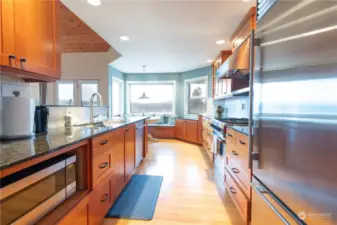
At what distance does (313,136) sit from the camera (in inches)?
Answer: 29.3

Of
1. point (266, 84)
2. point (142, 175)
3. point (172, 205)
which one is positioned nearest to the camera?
point (266, 84)

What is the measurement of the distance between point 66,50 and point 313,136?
5.94 metres

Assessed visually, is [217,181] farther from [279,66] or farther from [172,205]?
[279,66]

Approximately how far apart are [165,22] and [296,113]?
7.84ft

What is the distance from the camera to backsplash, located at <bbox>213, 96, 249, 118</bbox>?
10.6ft

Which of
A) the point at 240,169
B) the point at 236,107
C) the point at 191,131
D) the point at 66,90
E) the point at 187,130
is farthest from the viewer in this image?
the point at 187,130

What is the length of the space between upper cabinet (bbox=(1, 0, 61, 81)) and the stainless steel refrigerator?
1571 mm

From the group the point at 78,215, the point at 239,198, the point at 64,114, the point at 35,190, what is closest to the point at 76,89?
the point at 64,114

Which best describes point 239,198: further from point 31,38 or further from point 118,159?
point 31,38

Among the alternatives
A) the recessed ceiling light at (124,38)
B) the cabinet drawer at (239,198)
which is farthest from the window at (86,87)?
the cabinet drawer at (239,198)

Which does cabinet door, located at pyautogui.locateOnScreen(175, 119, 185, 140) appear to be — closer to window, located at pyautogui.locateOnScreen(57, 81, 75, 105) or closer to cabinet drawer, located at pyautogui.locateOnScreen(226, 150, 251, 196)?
window, located at pyautogui.locateOnScreen(57, 81, 75, 105)

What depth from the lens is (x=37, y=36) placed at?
1422 millimetres

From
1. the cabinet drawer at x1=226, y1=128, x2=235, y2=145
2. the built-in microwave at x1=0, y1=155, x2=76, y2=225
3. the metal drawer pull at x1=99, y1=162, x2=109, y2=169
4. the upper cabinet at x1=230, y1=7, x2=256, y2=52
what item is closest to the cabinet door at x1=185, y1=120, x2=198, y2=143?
the upper cabinet at x1=230, y1=7, x2=256, y2=52

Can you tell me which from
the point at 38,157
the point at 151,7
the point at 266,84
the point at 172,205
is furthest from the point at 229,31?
the point at 38,157
